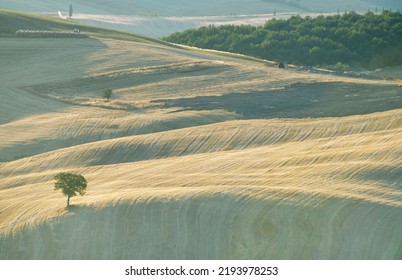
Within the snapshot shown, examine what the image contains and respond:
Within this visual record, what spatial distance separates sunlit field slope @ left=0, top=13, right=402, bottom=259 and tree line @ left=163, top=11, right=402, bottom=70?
2904 centimetres

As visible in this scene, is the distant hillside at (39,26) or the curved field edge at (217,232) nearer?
the curved field edge at (217,232)

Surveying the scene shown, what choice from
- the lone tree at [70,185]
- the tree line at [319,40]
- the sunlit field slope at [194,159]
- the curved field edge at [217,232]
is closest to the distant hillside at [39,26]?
the sunlit field slope at [194,159]

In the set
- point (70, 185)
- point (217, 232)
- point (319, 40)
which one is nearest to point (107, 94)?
point (70, 185)

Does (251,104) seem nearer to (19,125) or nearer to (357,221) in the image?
(19,125)

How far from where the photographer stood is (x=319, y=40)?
398ft

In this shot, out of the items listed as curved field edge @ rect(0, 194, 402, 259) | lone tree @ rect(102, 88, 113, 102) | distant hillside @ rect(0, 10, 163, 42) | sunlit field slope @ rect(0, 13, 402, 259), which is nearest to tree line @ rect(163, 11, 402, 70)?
distant hillside @ rect(0, 10, 163, 42)

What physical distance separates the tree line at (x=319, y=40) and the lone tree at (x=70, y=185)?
68281mm

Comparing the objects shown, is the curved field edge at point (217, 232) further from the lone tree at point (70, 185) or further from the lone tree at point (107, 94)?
the lone tree at point (107, 94)

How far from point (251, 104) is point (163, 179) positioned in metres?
22.6

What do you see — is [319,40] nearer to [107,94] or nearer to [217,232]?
[107,94]

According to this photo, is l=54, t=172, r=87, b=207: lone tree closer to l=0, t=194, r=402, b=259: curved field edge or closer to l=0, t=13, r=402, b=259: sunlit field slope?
l=0, t=13, r=402, b=259: sunlit field slope

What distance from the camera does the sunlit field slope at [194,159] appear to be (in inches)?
1537

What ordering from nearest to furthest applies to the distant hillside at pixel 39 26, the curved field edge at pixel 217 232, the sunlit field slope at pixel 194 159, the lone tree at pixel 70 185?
the curved field edge at pixel 217 232
the sunlit field slope at pixel 194 159
the lone tree at pixel 70 185
the distant hillside at pixel 39 26
